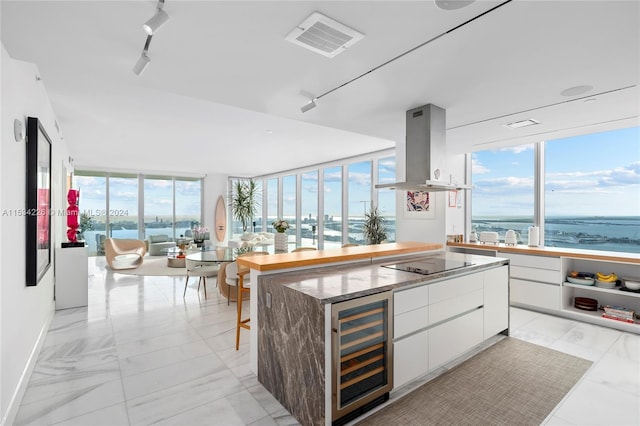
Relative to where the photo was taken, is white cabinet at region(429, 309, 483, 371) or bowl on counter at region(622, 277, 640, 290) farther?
bowl on counter at region(622, 277, 640, 290)

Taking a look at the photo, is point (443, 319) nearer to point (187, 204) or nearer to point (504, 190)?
point (504, 190)

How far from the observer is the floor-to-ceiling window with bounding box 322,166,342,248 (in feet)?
26.8

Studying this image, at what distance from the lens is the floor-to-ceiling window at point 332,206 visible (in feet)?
26.8

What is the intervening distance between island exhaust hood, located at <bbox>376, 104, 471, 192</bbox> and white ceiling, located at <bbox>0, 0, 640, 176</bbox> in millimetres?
142

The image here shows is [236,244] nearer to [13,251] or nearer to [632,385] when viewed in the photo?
[13,251]

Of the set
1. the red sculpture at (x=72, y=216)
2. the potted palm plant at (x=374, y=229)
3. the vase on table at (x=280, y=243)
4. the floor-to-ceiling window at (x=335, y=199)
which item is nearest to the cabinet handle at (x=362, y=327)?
the vase on table at (x=280, y=243)

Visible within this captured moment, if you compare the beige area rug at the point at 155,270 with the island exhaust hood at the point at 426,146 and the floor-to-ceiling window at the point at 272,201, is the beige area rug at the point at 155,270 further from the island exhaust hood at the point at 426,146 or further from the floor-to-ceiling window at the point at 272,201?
the island exhaust hood at the point at 426,146

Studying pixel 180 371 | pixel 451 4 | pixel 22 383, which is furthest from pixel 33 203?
pixel 451 4

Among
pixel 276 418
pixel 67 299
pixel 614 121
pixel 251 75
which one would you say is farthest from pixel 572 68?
pixel 67 299

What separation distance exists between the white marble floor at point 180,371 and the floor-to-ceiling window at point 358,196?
3695 mm

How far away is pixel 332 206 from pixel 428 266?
5.42m

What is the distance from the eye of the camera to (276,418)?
7.07ft

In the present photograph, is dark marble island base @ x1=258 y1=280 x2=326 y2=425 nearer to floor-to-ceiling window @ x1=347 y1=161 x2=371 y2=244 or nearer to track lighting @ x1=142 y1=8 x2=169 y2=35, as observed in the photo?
track lighting @ x1=142 y1=8 x2=169 y2=35

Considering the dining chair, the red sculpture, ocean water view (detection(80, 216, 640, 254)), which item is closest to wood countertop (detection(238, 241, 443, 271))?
the dining chair
